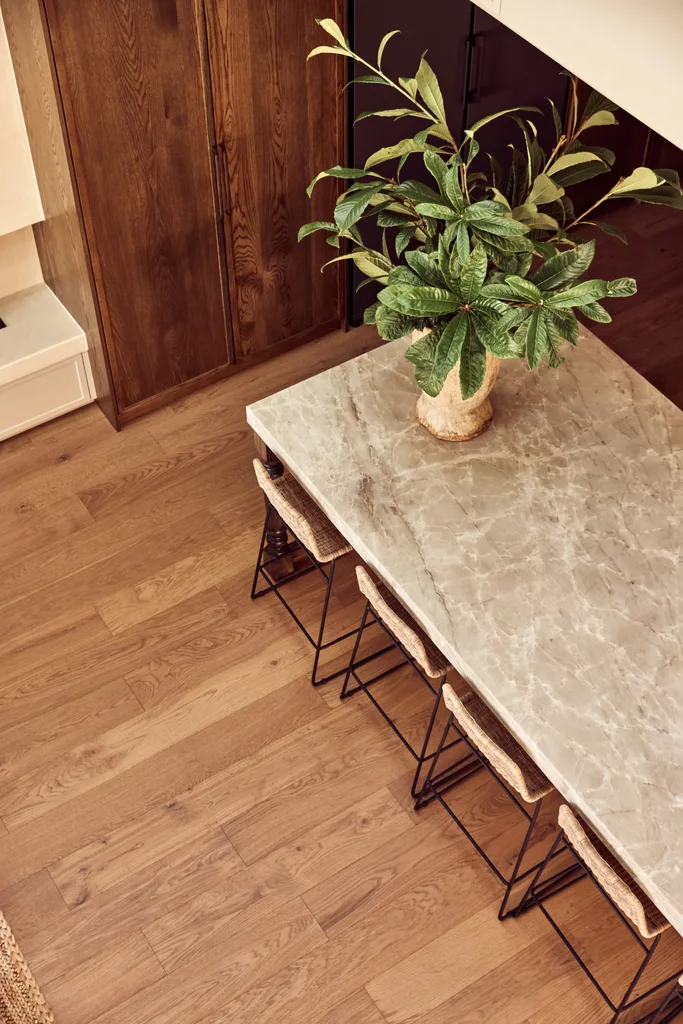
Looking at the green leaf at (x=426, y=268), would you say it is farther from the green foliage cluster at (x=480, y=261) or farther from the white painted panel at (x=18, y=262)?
the white painted panel at (x=18, y=262)

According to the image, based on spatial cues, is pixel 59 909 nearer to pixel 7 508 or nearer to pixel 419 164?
pixel 7 508

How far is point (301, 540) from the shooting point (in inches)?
135

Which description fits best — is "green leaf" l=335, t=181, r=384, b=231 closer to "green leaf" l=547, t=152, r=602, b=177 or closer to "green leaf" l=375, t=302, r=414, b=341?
"green leaf" l=375, t=302, r=414, b=341

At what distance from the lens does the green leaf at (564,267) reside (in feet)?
9.13

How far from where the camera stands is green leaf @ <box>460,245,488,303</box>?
2723 mm

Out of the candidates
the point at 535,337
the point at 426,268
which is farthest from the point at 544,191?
the point at 535,337

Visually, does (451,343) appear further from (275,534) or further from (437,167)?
(275,534)

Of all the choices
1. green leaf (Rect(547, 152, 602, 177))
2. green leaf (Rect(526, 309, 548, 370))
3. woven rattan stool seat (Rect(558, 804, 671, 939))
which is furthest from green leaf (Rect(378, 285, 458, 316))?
woven rattan stool seat (Rect(558, 804, 671, 939))

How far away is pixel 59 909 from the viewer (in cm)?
317

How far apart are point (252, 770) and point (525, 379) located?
156 centimetres

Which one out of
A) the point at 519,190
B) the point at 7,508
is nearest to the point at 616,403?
the point at 519,190

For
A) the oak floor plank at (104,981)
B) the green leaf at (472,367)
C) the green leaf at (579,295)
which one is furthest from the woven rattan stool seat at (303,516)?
the oak floor plank at (104,981)

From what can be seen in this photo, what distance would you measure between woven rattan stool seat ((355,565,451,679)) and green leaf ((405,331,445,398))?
23.3 inches

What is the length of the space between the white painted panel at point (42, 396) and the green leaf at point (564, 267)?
214 cm
